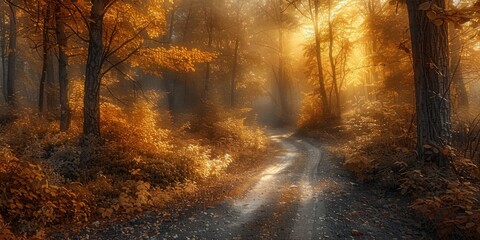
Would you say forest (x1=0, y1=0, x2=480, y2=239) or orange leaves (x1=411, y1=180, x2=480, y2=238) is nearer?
orange leaves (x1=411, y1=180, x2=480, y2=238)

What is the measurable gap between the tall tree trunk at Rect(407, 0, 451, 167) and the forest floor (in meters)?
1.74

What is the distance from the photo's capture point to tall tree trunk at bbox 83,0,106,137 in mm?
11023

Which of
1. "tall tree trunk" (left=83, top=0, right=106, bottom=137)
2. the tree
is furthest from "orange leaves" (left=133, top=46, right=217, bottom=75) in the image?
"tall tree trunk" (left=83, top=0, right=106, bottom=137)

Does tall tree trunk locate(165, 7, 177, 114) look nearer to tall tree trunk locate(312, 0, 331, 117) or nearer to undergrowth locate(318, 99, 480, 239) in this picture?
tall tree trunk locate(312, 0, 331, 117)

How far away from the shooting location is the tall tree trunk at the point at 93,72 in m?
11.0

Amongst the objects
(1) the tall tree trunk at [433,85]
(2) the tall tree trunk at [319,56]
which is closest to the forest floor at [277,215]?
(1) the tall tree trunk at [433,85]

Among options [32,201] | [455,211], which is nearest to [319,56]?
[455,211]

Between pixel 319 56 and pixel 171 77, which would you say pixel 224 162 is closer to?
pixel 319 56

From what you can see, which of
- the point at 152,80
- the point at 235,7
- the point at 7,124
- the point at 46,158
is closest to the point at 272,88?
the point at 152,80

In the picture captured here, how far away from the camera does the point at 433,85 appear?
8.17 metres

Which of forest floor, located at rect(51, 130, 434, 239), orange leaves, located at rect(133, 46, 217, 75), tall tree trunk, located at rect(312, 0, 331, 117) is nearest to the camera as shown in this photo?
forest floor, located at rect(51, 130, 434, 239)

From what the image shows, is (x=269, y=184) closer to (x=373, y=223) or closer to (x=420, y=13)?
(x=373, y=223)

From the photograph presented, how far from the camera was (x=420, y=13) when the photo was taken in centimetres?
820

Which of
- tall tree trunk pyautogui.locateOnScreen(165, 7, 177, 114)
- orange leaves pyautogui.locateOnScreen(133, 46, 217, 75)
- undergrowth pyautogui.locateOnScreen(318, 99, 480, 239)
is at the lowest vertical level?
undergrowth pyautogui.locateOnScreen(318, 99, 480, 239)
